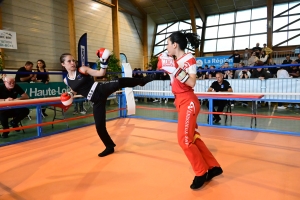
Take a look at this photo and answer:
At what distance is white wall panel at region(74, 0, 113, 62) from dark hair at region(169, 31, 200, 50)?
8.30m

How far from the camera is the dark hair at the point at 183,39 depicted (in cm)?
150

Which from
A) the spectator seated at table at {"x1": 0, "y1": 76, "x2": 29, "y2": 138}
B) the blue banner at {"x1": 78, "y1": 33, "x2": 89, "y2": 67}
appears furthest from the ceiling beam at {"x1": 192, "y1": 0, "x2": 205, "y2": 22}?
the spectator seated at table at {"x1": 0, "y1": 76, "x2": 29, "y2": 138}

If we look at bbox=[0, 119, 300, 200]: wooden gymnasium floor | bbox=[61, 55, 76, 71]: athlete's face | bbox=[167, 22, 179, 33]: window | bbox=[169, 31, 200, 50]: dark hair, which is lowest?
bbox=[0, 119, 300, 200]: wooden gymnasium floor

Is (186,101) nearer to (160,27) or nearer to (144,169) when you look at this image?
(144,169)

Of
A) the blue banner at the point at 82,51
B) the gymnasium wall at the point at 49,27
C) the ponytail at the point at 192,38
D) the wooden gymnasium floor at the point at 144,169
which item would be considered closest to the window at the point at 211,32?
the gymnasium wall at the point at 49,27

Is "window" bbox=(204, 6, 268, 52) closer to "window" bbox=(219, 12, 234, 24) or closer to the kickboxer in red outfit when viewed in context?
"window" bbox=(219, 12, 234, 24)

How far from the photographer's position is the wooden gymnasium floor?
4.96ft

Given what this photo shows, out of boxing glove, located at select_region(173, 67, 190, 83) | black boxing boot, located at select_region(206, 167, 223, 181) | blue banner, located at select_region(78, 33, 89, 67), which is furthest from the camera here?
blue banner, located at select_region(78, 33, 89, 67)

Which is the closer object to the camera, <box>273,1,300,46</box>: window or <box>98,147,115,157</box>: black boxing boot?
<box>98,147,115,157</box>: black boxing boot

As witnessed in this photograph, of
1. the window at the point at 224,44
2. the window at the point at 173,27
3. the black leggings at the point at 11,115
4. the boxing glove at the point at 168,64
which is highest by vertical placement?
the window at the point at 173,27

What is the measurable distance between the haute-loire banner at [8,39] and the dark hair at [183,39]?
6.75 meters

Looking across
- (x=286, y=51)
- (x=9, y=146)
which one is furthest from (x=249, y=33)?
(x=9, y=146)

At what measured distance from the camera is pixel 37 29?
294 inches

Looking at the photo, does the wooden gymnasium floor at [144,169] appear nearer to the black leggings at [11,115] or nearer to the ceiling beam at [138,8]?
the black leggings at [11,115]
